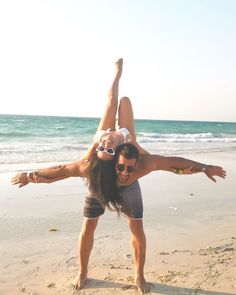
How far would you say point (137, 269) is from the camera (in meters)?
4.35

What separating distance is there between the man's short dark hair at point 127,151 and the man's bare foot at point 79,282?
1.37 metres

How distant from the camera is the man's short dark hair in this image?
12.3 ft

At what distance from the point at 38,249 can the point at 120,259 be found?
1.01m

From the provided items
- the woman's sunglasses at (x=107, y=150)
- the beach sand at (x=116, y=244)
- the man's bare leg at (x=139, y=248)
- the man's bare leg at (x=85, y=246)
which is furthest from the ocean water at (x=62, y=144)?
the woman's sunglasses at (x=107, y=150)

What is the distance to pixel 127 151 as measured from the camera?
3.76 metres

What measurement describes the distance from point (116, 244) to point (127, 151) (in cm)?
207

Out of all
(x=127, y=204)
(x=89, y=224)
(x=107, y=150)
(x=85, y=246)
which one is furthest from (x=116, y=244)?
(x=107, y=150)

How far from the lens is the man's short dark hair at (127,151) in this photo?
3.76 metres

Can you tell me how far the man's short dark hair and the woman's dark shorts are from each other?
414 millimetres

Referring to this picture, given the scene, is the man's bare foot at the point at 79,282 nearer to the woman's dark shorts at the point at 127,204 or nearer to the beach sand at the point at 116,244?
the beach sand at the point at 116,244

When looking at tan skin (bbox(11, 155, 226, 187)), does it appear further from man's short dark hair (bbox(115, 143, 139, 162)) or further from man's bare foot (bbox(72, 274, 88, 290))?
man's bare foot (bbox(72, 274, 88, 290))

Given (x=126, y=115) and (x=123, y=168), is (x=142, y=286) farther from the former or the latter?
(x=126, y=115)

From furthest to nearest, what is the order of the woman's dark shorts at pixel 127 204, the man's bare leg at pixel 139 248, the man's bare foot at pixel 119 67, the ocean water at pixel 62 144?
the ocean water at pixel 62 144, the man's bare foot at pixel 119 67, the man's bare leg at pixel 139 248, the woman's dark shorts at pixel 127 204

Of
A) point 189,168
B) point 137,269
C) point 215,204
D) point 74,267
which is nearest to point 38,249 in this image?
point 74,267
